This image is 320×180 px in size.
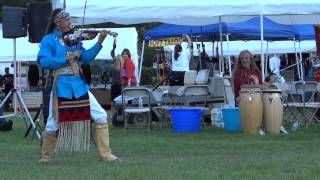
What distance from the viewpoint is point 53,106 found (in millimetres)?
8125

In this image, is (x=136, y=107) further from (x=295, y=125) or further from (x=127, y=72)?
(x=127, y=72)

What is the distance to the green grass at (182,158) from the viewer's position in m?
7.20

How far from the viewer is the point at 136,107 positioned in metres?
14.3

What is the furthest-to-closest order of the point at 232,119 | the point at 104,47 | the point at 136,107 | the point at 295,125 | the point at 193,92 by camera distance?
the point at 104,47 < the point at 136,107 < the point at 193,92 < the point at 295,125 < the point at 232,119

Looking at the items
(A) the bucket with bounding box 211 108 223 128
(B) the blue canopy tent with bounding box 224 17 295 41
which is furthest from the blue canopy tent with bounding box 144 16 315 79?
(A) the bucket with bounding box 211 108 223 128

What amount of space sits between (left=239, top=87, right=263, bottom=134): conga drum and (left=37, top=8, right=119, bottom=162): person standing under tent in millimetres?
4295

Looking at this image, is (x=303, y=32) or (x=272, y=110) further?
(x=303, y=32)

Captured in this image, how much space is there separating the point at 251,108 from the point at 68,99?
462 centimetres

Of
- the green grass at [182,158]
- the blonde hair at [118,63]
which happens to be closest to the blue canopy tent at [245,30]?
the blonde hair at [118,63]

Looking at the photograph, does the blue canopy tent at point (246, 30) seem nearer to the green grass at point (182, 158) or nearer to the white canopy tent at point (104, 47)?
the white canopy tent at point (104, 47)

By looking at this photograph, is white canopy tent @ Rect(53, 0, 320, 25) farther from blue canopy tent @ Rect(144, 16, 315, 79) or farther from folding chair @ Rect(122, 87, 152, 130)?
blue canopy tent @ Rect(144, 16, 315, 79)

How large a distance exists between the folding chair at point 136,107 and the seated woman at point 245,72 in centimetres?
182

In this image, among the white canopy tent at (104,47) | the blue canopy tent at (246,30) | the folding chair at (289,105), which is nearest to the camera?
Answer: the folding chair at (289,105)

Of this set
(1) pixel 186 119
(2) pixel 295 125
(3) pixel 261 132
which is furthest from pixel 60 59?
(2) pixel 295 125
